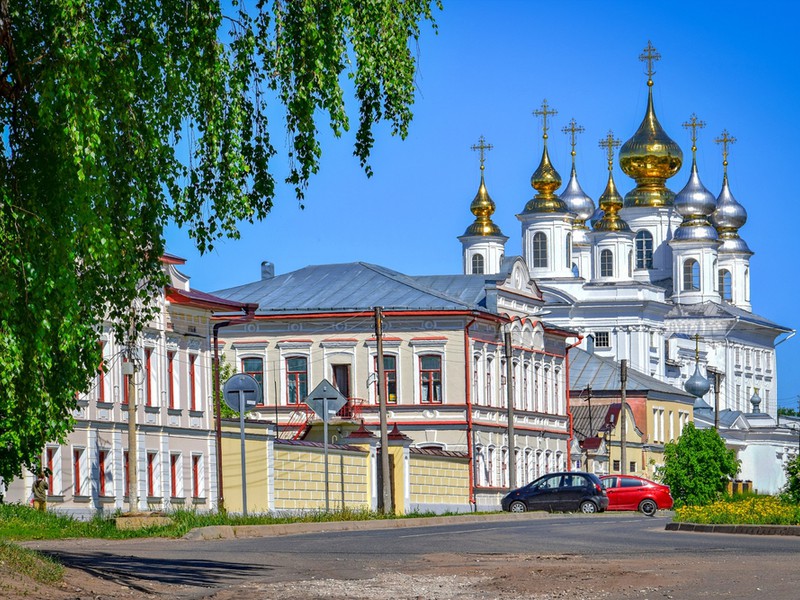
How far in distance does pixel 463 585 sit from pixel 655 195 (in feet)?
392

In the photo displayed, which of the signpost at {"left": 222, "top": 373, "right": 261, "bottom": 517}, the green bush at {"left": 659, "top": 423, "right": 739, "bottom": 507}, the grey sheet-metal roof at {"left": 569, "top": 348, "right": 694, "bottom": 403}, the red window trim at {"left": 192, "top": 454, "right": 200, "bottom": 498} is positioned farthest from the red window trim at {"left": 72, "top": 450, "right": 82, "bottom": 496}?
the grey sheet-metal roof at {"left": 569, "top": 348, "right": 694, "bottom": 403}

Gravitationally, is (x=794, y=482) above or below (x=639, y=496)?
above

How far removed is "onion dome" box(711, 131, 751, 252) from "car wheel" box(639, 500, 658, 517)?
3577 inches

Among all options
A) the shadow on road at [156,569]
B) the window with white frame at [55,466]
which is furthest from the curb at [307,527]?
the window with white frame at [55,466]

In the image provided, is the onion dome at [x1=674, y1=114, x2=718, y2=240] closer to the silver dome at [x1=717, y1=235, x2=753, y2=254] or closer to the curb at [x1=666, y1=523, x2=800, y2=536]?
the silver dome at [x1=717, y1=235, x2=753, y2=254]

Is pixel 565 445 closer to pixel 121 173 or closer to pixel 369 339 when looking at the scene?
pixel 369 339

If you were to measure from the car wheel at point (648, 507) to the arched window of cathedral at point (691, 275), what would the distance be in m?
78.8

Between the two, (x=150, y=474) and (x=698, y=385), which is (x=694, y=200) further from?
(x=150, y=474)

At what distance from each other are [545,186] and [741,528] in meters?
91.9

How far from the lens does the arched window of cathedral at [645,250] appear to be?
135750 mm

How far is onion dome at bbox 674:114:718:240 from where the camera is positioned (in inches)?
5123

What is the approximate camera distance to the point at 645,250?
446ft

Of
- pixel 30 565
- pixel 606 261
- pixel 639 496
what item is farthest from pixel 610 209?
pixel 30 565

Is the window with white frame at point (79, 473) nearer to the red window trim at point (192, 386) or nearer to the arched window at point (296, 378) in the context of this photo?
the red window trim at point (192, 386)
